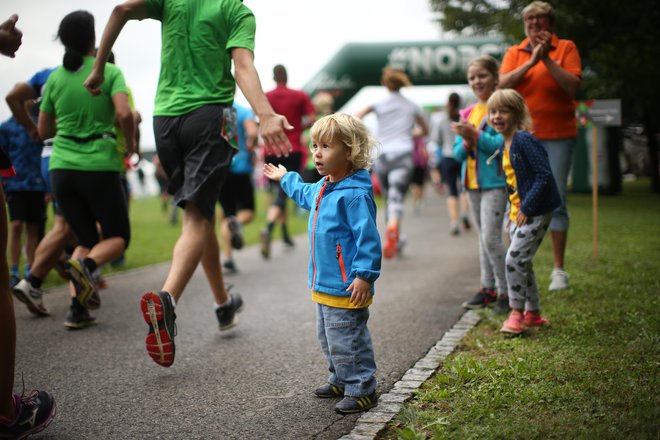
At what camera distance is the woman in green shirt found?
5414mm

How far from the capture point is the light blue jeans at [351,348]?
3389mm

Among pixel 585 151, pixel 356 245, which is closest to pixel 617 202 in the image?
pixel 585 151

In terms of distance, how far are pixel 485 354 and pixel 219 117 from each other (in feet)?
6.99

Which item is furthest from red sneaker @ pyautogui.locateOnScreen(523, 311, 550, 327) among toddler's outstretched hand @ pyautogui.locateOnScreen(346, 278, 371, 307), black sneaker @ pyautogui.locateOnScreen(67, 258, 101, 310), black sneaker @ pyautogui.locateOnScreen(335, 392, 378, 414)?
black sneaker @ pyautogui.locateOnScreen(67, 258, 101, 310)

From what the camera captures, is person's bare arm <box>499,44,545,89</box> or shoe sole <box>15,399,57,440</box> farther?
person's bare arm <box>499,44,545,89</box>

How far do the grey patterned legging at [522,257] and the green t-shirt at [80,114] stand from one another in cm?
303

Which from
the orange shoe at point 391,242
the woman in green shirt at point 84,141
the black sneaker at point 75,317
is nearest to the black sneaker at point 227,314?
the woman in green shirt at point 84,141

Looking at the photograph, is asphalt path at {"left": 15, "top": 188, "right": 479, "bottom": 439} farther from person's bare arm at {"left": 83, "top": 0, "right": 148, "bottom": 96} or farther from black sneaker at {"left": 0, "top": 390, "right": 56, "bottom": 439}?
person's bare arm at {"left": 83, "top": 0, "right": 148, "bottom": 96}

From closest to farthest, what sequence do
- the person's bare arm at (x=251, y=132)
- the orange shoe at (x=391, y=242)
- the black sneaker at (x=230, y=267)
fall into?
1. the black sneaker at (x=230, y=267)
2. the orange shoe at (x=391, y=242)
3. the person's bare arm at (x=251, y=132)

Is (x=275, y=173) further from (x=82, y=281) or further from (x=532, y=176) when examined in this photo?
(x=82, y=281)

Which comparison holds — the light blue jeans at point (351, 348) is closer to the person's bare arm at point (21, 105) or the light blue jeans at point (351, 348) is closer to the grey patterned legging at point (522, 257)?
the grey patterned legging at point (522, 257)

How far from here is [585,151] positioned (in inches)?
894

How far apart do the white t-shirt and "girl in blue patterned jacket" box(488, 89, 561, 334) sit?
4.22m

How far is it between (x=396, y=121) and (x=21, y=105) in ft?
15.1
